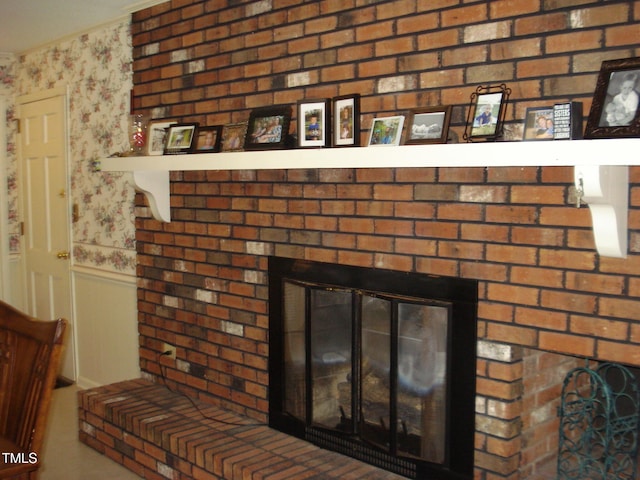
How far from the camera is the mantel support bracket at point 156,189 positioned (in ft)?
10.5

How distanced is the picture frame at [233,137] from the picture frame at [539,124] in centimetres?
128

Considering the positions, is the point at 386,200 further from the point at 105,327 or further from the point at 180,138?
the point at 105,327

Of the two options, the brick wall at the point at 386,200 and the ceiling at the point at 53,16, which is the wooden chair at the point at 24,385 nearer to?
the brick wall at the point at 386,200

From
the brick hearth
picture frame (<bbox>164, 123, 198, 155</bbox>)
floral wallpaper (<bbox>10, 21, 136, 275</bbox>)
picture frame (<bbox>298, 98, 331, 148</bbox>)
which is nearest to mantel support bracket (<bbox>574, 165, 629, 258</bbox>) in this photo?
picture frame (<bbox>298, 98, 331, 148</bbox>)

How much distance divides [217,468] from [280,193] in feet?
3.84

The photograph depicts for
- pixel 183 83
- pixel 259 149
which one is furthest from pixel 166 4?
pixel 259 149

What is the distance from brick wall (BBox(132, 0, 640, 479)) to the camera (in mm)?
1894

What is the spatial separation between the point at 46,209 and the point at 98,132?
0.97 meters

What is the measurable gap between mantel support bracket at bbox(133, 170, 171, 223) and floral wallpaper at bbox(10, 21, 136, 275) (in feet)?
1.43

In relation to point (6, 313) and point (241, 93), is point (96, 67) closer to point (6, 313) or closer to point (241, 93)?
point (241, 93)

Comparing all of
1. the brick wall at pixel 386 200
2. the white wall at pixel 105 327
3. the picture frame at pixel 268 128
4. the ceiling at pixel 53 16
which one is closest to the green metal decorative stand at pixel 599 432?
the brick wall at pixel 386 200

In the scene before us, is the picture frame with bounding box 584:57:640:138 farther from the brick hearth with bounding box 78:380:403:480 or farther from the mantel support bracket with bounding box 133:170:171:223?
the mantel support bracket with bounding box 133:170:171:223

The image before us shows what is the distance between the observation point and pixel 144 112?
353 cm

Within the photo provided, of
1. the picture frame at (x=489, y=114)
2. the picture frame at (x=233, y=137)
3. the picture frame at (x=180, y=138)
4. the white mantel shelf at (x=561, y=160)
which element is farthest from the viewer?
the picture frame at (x=180, y=138)
